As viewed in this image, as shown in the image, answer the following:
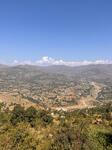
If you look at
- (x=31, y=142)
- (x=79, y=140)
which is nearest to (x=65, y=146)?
(x=79, y=140)

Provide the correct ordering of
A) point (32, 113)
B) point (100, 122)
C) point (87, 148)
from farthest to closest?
point (32, 113) → point (100, 122) → point (87, 148)

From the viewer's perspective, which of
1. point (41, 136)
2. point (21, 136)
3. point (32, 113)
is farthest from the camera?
point (32, 113)

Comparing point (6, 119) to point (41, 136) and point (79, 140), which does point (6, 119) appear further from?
point (79, 140)

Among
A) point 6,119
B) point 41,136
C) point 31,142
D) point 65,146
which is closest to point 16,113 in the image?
point 6,119

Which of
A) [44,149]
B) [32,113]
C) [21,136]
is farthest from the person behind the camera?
[32,113]

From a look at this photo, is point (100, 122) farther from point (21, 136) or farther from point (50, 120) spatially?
point (21, 136)

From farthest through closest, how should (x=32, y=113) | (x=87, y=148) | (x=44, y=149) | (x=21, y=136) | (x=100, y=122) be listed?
(x=32, y=113) < (x=100, y=122) < (x=21, y=136) < (x=44, y=149) < (x=87, y=148)

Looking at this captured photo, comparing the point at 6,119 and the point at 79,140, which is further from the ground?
the point at 79,140

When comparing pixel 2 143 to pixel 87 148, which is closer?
pixel 87 148

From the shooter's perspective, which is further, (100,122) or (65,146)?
(100,122)
